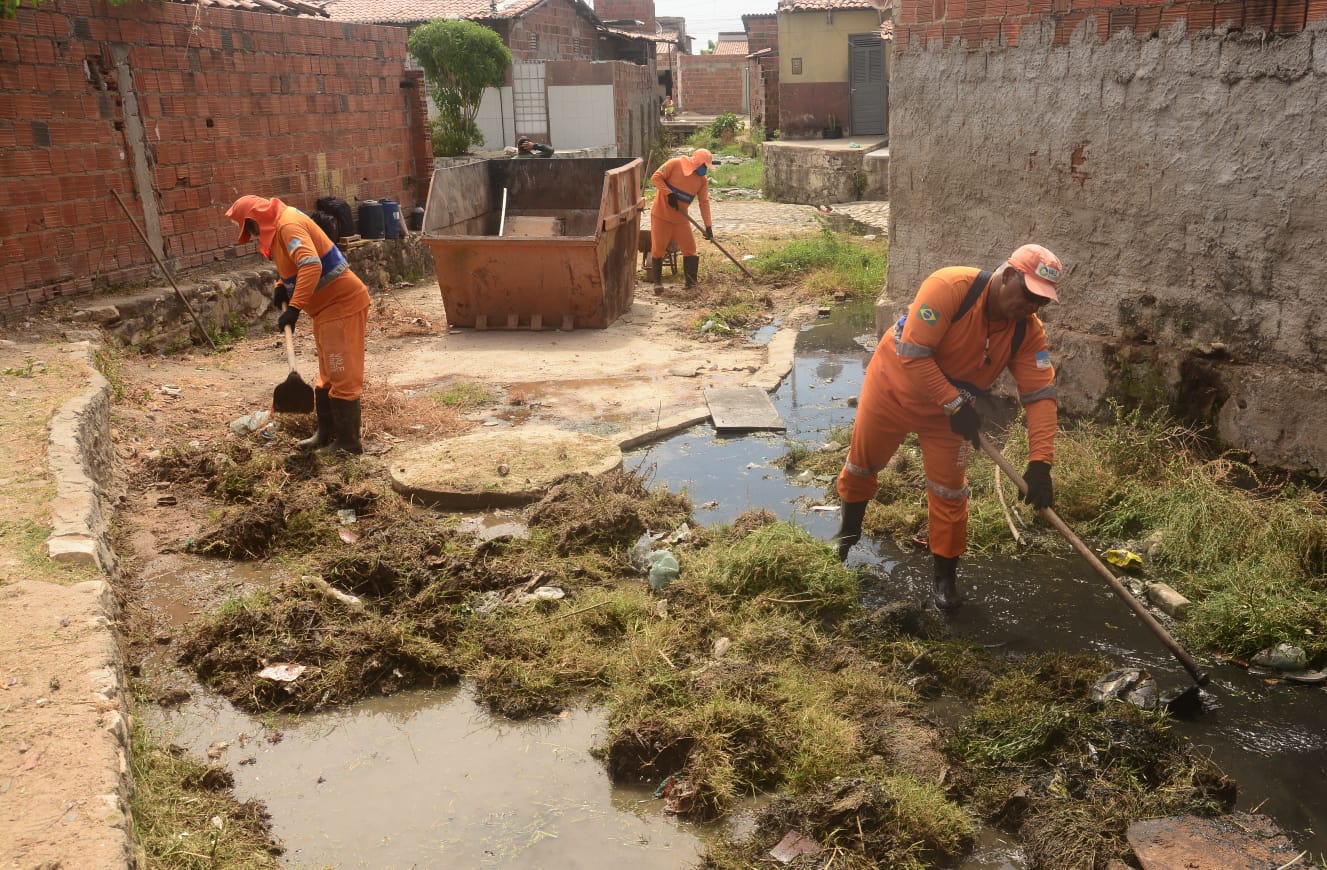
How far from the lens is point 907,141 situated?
24.8ft

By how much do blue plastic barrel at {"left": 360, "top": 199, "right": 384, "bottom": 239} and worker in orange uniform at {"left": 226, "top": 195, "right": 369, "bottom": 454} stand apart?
5.60 meters

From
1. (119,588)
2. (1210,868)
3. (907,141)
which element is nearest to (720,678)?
(1210,868)

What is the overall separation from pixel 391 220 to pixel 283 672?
8846mm

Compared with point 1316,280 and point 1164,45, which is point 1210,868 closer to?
point 1316,280

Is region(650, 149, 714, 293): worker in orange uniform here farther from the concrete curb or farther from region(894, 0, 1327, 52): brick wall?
the concrete curb

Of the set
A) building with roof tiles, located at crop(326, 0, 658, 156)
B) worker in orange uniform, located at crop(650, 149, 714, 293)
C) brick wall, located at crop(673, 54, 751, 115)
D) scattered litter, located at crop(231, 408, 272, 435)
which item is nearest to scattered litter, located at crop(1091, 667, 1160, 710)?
scattered litter, located at crop(231, 408, 272, 435)

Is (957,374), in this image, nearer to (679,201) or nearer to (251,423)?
(251,423)

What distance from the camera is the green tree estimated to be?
18391 millimetres

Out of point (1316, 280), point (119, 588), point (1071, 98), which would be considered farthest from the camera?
point (1071, 98)

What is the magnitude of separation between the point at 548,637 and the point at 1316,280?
4086 millimetres

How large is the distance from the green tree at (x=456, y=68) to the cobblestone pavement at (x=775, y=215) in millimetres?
4665

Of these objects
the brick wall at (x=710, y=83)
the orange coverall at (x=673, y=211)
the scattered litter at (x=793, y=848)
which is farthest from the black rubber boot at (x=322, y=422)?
the brick wall at (x=710, y=83)

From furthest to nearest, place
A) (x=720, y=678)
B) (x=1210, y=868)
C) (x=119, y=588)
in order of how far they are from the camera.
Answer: (x=119, y=588) < (x=720, y=678) < (x=1210, y=868)

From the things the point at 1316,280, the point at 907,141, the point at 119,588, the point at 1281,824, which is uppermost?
the point at 907,141
